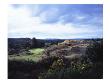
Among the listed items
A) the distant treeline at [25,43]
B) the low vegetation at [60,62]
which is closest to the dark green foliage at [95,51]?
the low vegetation at [60,62]

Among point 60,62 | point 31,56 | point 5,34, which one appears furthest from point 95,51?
point 5,34

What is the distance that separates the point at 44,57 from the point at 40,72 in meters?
0.19

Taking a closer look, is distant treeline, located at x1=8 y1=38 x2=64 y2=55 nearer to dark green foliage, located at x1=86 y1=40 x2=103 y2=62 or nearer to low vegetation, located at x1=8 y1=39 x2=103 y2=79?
low vegetation, located at x1=8 y1=39 x2=103 y2=79

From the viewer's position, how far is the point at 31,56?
405 centimetres

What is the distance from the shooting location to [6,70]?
403 cm

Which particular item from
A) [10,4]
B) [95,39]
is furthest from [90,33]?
[10,4]

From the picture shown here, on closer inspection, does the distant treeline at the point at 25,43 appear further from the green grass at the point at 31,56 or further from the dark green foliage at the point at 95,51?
the dark green foliage at the point at 95,51

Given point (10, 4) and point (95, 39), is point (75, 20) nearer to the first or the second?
point (95, 39)

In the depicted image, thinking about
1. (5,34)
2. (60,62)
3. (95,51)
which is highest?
(5,34)

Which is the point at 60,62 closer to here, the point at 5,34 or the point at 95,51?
the point at 95,51

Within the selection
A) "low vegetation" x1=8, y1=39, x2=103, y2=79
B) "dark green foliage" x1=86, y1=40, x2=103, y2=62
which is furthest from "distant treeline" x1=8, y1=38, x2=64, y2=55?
"dark green foliage" x1=86, y1=40, x2=103, y2=62

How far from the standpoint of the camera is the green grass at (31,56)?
4037mm

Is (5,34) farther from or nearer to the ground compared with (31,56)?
farther from the ground

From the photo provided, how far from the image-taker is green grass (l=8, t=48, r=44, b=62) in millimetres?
4037
